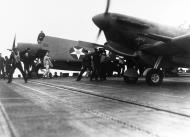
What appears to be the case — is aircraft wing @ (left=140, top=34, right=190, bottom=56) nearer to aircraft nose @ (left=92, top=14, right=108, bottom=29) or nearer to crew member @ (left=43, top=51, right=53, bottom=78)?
aircraft nose @ (left=92, top=14, right=108, bottom=29)

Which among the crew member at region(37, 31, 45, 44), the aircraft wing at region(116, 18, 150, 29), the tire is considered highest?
the crew member at region(37, 31, 45, 44)

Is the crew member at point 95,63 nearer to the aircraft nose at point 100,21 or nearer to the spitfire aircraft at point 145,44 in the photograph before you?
the spitfire aircraft at point 145,44

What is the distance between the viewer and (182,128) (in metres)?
3.67

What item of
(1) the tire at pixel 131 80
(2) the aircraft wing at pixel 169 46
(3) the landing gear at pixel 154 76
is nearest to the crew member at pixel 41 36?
(1) the tire at pixel 131 80

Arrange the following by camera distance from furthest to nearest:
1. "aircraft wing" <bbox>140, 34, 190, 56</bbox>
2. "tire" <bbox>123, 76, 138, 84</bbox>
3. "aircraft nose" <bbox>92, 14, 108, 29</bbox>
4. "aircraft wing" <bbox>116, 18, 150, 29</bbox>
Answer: "tire" <bbox>123, 76, 138, 84</bbox>, "aircraft wing" <bbox>116, 18, 150, 29</bbox>, "aircraft nose" <bbox>92, 14, 108, 29</bbox>, "aircraft wing" <bbox>140, 34, 190, 56</bbox>

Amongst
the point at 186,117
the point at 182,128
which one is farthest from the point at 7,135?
the point at 186,117

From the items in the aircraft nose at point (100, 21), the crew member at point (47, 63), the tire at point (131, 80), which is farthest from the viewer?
the crew member at point (47, 63)

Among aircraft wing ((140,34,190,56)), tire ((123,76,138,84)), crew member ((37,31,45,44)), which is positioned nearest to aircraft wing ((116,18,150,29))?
aircraft wing ((140,34,190,56))

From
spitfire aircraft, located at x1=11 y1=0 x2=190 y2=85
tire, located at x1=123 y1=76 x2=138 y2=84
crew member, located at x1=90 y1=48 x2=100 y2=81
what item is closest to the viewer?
spitfire aircraft, located at x1=11 y1=0 x2=190 y2=85

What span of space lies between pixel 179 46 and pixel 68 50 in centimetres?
1357

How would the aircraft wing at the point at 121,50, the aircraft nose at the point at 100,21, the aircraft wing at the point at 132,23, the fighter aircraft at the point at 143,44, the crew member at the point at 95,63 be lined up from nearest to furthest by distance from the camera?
the fighter aircraft at the point at 143,44, the aircraft nose at the point at 100,21, the aircraft wing at the point at 132,23, the aircraft wing at the point at 121,50, the crew member at the point at 95,63

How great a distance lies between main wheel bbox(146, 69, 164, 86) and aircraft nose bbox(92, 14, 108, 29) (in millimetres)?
2651

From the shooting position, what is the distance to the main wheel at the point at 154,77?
39.1 feet

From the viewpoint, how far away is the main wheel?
11.9 meters
